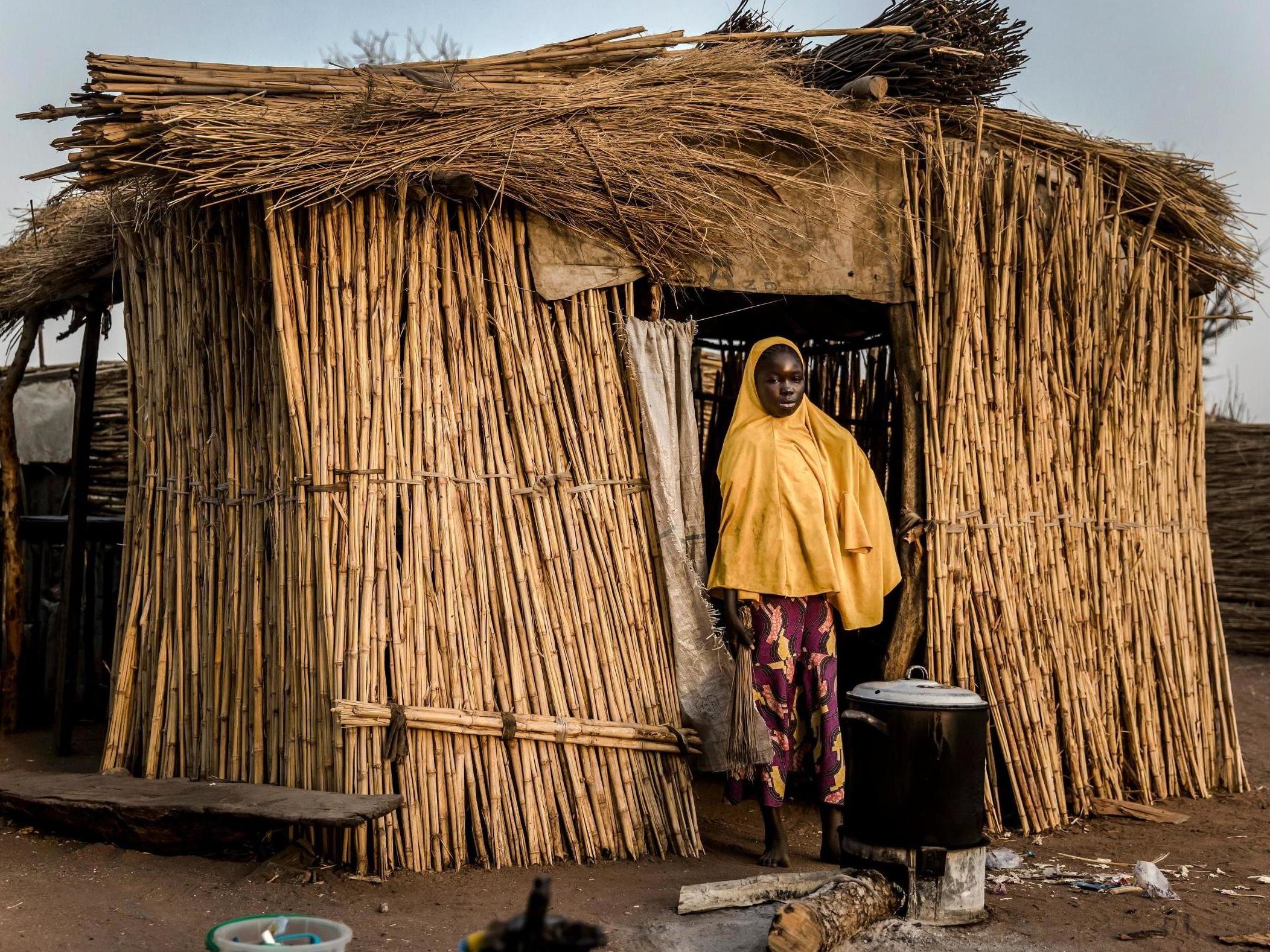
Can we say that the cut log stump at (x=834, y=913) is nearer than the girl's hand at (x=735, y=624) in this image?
Yes

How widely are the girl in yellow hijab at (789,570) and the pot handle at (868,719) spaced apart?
2.31ft

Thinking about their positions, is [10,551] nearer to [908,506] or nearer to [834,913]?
[908,506]

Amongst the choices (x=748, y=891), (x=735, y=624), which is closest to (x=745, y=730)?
(x=735, y=624)

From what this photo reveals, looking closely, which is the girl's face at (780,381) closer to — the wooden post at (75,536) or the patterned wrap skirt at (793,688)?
the patterned wrap skirt at (793,688)

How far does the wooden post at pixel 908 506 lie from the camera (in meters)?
5.00

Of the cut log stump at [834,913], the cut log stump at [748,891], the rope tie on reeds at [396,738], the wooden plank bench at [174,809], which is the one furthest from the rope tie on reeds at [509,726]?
the cut log stump at [834,913]

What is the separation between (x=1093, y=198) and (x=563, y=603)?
2936 mm

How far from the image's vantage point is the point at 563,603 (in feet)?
15.0

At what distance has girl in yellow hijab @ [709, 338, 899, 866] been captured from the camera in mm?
4656

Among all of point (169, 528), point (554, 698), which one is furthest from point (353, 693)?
point (169, 528)

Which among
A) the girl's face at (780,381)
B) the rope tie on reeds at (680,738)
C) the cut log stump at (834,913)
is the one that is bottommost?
the cut log stump at (834,913)

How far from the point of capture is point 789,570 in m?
4.64

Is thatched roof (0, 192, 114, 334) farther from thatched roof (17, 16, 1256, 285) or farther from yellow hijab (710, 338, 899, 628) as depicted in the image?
yellow hijab (710, 338, 899, 628)

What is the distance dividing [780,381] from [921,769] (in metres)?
1.61
